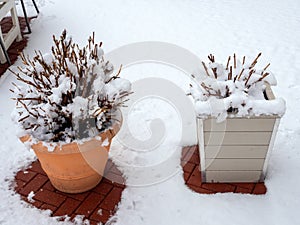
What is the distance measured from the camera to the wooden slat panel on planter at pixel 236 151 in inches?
96.7

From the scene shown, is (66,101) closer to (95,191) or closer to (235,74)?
(95,191)

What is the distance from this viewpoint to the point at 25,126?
2.39 m

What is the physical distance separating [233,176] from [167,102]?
1.06 meters

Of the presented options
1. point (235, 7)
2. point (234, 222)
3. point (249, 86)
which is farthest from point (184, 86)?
point (235, 7)

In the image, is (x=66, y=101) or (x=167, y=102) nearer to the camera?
(x=66, y=101)

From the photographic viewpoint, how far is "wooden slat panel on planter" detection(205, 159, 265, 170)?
2.52m

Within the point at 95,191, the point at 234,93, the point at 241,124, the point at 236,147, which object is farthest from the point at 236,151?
the point at 95,191

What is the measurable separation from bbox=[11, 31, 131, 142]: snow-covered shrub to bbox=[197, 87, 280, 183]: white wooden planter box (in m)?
0.59

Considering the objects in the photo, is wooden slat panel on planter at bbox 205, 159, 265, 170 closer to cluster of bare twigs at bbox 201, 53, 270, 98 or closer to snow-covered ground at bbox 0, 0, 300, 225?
snow-covered ground at bbox 0, 0, 300, 225

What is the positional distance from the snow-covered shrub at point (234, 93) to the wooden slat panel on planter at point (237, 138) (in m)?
0.15

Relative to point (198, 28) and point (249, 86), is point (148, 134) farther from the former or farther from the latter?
point (198, 28)

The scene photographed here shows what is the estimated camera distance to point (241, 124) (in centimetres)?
235

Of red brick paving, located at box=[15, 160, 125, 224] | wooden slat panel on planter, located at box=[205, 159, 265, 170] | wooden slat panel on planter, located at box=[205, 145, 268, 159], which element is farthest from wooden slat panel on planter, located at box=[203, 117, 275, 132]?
red brick paving, located at box=[15, 160, 125, 224]

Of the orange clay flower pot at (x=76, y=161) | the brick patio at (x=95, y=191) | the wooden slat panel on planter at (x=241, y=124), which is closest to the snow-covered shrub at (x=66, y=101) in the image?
the orange clay flower pot at (x=76, y=161)
